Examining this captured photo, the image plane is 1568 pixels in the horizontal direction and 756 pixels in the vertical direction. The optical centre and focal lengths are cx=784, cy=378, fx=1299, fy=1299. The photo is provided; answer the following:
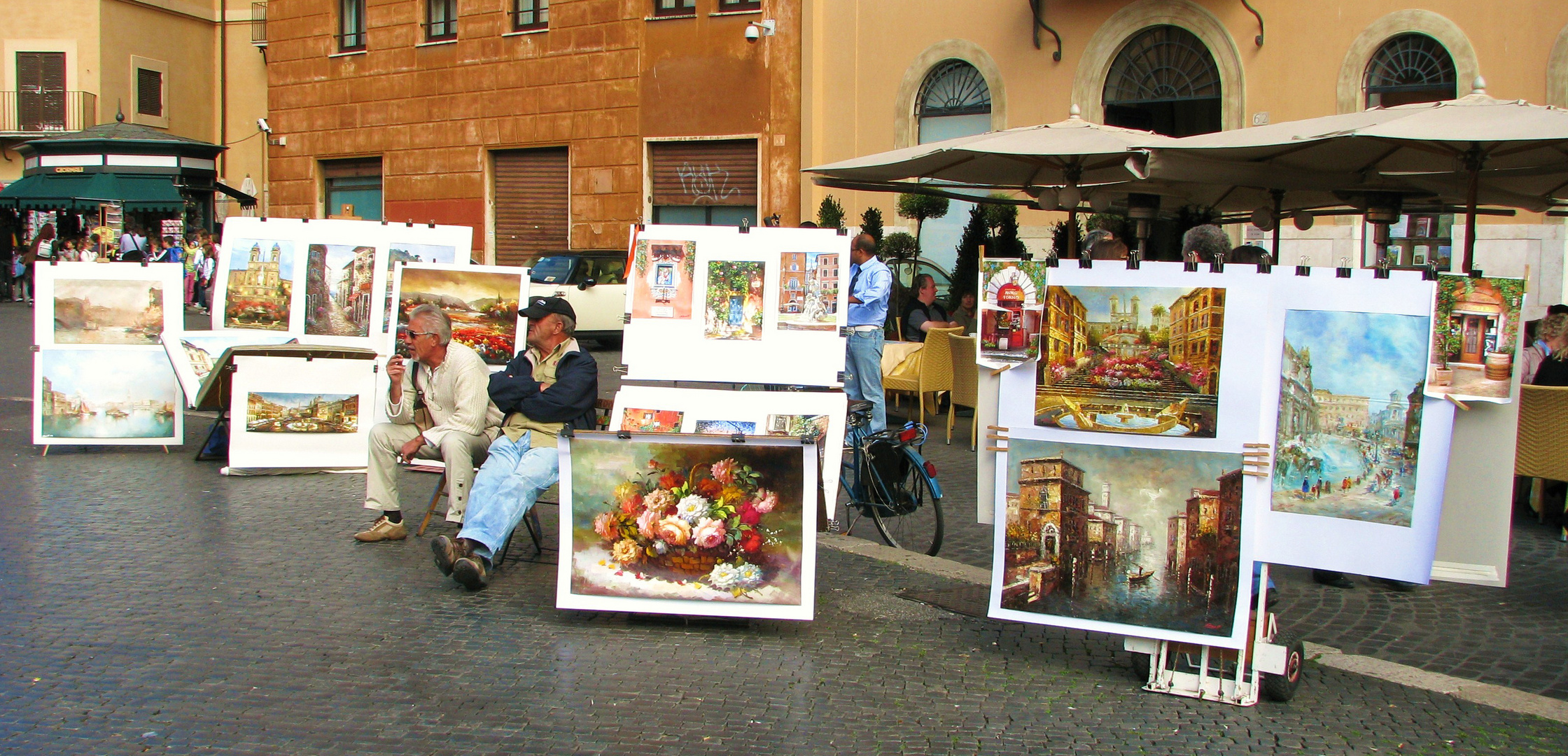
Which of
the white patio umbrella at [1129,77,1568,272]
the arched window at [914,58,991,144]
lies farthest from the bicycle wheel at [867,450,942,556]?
the arched window at [914,58,991,144]

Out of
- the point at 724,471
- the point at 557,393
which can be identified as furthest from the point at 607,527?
the point at 557,393

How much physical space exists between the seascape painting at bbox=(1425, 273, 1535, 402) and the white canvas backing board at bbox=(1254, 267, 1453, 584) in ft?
0.61

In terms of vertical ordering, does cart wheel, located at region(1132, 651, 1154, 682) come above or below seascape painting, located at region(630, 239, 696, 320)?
below

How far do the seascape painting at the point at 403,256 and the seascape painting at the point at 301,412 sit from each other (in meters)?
0.82

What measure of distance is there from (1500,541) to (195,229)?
30482 mm

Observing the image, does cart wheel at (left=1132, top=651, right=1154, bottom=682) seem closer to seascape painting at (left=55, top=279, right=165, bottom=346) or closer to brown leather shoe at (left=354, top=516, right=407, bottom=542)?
brown leather shoe at (left=354, top=516, right=407, bottom=542)

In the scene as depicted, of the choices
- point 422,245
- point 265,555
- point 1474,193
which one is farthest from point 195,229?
point 1474,193

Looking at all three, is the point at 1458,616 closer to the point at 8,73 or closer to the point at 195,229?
the point at 195,229

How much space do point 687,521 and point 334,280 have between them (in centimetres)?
544

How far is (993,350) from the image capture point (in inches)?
195

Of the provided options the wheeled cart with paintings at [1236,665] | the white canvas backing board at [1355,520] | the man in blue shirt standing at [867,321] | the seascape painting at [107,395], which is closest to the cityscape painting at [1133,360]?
the white canvas backing board at [1355,520]

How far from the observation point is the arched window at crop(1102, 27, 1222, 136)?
1627 cm

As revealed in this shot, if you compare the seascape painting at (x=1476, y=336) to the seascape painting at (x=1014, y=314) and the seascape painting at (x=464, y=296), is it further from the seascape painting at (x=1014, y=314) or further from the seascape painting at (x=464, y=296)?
the seascape painting at (x=464, y=296)

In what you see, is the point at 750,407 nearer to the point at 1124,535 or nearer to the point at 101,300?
the point at 1124,535
